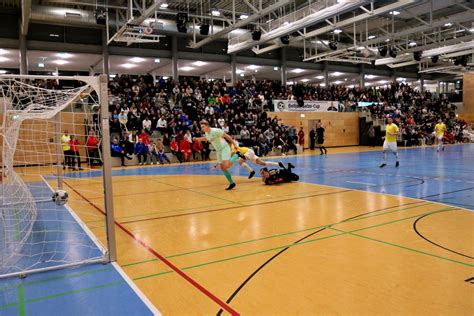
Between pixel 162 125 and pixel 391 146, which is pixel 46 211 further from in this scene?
pixel 162 125

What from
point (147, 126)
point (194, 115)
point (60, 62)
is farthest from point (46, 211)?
point (60, 62)

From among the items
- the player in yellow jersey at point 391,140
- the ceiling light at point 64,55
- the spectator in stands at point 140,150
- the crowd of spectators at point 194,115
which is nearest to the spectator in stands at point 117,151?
the crowd of spectators at point 194,115

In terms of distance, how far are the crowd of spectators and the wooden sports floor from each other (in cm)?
1150

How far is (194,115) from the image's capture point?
81.1 feet

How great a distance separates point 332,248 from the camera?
202 inches

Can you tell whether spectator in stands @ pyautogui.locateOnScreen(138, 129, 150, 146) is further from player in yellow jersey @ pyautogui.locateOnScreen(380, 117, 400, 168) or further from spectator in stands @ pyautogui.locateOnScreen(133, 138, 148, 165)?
player in yellow jersey @ pyautogui.locateOnScreen(380, 117, 400, 168)

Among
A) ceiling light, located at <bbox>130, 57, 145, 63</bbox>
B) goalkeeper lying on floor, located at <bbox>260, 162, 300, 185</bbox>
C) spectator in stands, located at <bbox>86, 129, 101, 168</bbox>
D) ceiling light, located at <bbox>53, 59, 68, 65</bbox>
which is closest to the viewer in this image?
goalkeeper lying on floor, located at <bbox>260, 162, 300, 185</bbox>

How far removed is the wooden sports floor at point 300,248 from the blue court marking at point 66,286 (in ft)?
0.81

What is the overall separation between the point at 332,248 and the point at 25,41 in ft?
91.1

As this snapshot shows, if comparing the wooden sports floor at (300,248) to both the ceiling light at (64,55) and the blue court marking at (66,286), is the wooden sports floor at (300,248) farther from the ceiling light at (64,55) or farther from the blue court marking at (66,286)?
the ceiling light at (64,55)

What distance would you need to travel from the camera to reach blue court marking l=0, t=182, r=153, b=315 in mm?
3525

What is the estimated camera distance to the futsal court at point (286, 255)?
3611mm

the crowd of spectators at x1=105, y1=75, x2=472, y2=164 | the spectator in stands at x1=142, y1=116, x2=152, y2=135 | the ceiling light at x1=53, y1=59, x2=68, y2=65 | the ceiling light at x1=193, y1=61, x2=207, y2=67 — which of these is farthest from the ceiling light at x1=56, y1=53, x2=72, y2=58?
the spectator in stands at x1=142, y1=116, x2=152, y2=135

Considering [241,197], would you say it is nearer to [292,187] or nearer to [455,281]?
[292,187]
